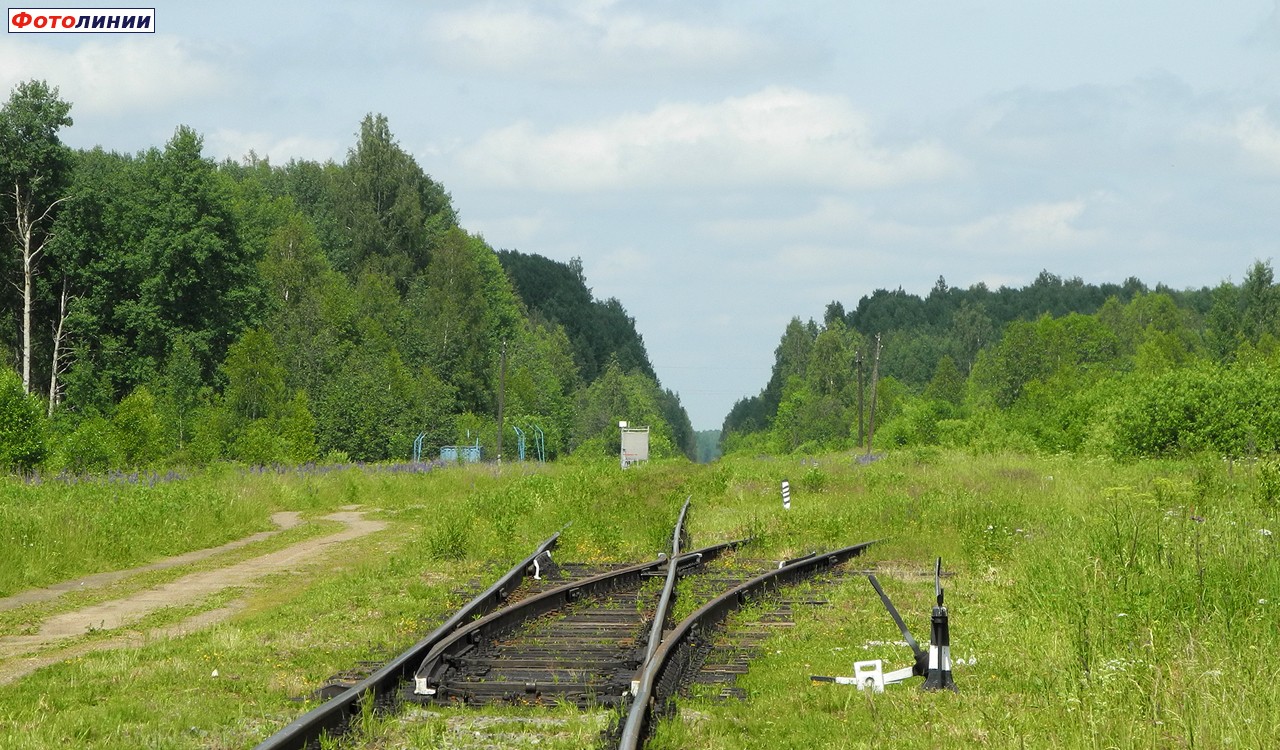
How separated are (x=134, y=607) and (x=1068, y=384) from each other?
79.0m

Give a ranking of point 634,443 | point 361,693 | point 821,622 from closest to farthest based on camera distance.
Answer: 1. point 361,693
2. point 821,622
3. point 634,443

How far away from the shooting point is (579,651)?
9.23m

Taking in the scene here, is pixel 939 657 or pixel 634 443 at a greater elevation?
pixel 634 443

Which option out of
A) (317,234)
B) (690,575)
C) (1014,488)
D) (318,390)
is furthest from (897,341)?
(690,575)

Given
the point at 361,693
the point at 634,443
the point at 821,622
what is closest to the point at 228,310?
the point at 634,443

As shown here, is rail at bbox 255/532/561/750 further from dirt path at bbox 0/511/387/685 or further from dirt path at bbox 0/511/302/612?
dirt path at bbox 0/511/302/612

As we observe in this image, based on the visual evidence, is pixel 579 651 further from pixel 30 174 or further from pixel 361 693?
pixel 30 174

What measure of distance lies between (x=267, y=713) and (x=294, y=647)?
239cm

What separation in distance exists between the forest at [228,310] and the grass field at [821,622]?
54.9 ft

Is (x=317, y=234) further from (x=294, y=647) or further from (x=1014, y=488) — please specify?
(x=294, y=647)

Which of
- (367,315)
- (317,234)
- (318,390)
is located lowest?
(318,390)

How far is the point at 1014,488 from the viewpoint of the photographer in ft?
82.6

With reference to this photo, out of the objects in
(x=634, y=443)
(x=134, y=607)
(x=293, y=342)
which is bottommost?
(x=134, y=607)

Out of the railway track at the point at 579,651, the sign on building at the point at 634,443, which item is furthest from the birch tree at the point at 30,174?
the railway track at the point at 579,651
